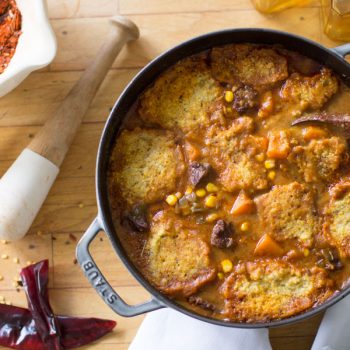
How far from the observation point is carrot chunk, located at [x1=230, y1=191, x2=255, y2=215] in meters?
2.97

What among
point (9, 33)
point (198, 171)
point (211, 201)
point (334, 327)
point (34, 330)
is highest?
point (9, 33)

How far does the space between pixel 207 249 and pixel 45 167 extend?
95 centimetres

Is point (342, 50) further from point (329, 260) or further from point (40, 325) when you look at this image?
point (40, 325)

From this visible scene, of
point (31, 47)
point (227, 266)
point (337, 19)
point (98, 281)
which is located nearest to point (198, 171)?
point (227, 266)

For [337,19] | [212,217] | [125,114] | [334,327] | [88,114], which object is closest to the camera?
[212,217]

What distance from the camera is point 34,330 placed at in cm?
338

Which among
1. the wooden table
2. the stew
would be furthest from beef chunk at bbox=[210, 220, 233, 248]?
the wooden table

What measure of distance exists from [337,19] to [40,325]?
229 centimetres

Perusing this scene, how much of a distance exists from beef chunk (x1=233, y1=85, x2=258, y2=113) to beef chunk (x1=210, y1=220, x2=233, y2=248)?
0.56 metres

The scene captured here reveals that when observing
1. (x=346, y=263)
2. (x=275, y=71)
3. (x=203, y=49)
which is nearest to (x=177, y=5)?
(x=203, y=49)

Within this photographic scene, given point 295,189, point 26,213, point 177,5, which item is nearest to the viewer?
point 295,189

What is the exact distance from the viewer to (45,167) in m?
3.22

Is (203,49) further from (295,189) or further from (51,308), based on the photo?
(51,308)

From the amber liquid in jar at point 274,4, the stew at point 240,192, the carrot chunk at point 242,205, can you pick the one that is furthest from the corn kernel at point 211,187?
the amber liquid in jar at point 274,4
